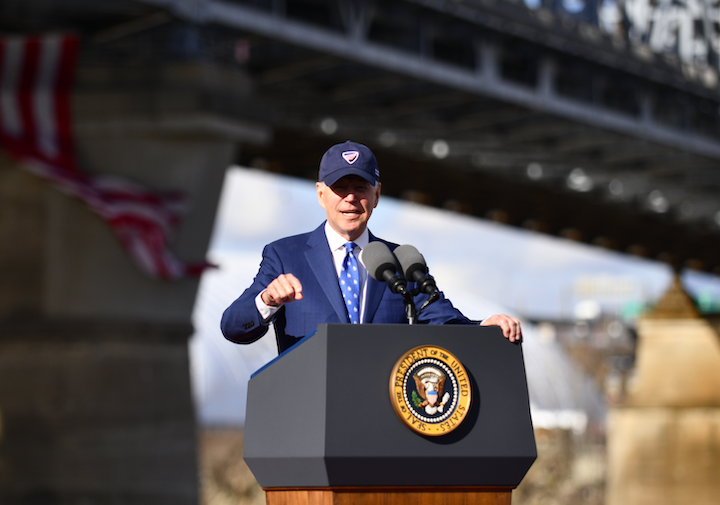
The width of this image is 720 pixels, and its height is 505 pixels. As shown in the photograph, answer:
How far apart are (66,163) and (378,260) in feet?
48.0

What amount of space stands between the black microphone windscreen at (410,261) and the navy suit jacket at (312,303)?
23 centimetres

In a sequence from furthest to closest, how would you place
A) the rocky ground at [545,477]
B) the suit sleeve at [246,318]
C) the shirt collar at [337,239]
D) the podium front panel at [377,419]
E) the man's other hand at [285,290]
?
the rocky ground at [545,477]
the shirt collar at [337,239]
the suit sleeve at [246,318]
the man's other hand at [285,290]
the podium front panel at [377,419]

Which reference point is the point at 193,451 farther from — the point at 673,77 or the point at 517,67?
the point at 673,77

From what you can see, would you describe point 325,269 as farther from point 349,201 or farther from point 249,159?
point 249,159

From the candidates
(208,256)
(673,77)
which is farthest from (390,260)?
(673,77)

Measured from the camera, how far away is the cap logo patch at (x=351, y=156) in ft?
12.2

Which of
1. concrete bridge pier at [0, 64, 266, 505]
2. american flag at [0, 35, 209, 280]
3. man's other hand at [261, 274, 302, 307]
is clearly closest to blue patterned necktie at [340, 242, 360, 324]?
man's other hand at [261, 274, 302, 307]

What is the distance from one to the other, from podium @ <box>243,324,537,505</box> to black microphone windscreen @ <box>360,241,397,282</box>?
0.25 metres

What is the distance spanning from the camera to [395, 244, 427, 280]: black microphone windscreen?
11.8 ft

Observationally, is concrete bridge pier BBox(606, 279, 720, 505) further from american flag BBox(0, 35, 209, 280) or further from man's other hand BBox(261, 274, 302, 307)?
man's other hand BBox(261, 274, 302, 307)

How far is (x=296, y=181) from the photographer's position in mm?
31297

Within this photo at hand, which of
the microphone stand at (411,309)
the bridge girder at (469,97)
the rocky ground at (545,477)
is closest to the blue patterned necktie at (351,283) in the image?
the microphone stand at (411,309)

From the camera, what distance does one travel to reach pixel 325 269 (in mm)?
3861

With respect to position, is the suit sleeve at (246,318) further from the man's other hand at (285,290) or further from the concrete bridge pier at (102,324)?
the concrete bridge pier at (102,324)
